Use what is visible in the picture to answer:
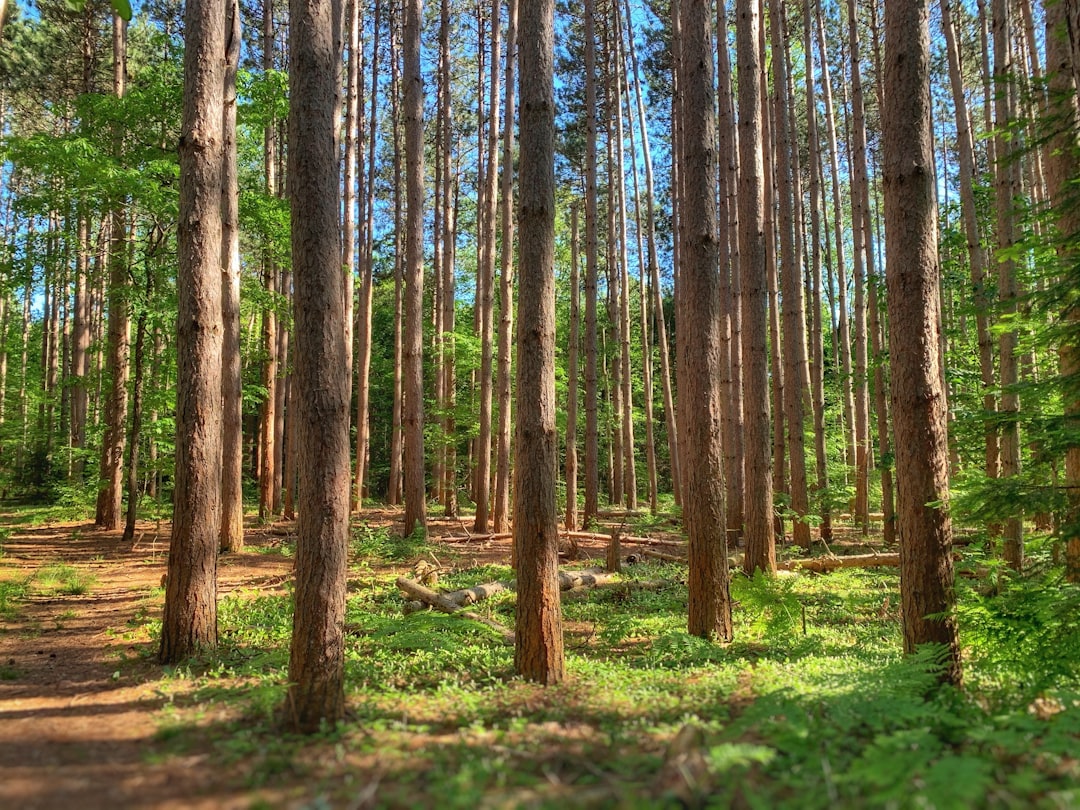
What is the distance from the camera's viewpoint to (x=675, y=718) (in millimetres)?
4129

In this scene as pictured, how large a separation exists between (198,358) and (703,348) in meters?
4.72

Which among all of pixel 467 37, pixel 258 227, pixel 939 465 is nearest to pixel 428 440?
pixel 258 227

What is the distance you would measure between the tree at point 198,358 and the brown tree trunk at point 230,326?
4.63 metres

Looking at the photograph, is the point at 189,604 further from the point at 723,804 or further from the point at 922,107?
the point at 922,107

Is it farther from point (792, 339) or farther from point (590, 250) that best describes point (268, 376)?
point (792, 339)

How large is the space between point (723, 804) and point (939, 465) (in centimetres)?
315

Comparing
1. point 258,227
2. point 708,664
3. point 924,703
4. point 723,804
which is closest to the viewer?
point 723,804

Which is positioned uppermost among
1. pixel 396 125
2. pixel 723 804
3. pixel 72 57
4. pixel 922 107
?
pixel 72 57

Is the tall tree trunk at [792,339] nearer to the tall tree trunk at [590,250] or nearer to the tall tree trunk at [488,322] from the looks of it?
the tall tree trunk at [590,250]

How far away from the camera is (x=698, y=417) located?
21.1 feet

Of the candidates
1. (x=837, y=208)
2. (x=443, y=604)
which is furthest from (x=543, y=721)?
(x=837, y=208)

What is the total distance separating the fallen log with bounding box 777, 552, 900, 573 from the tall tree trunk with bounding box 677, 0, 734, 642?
5.17 m

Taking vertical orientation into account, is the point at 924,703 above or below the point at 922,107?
below

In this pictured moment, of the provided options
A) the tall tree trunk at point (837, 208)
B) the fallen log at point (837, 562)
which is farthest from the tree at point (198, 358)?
the tall tree trunk at point (837, 208)
